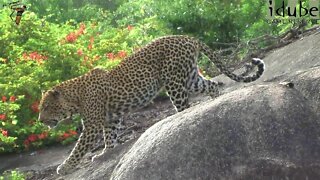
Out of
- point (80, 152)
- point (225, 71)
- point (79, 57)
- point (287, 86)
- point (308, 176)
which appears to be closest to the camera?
point (308, 176)

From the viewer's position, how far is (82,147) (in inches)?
355

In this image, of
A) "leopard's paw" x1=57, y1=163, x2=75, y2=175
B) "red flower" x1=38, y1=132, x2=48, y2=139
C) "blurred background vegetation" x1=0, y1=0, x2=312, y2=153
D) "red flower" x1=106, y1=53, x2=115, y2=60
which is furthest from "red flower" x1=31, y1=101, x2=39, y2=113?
"leopard's paw" x1=57, y1=163, x2=75, y2=175

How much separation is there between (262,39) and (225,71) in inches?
141

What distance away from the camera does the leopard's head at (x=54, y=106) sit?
9320 mm

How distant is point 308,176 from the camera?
5.89 metres

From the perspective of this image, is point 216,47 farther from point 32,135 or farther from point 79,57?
point 32,135

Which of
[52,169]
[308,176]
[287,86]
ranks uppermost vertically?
[287,86]

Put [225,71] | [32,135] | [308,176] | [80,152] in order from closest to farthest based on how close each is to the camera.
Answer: [308,176] < [80,152] < [225,71] < [32,135]

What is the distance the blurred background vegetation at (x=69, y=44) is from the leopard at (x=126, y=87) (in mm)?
949

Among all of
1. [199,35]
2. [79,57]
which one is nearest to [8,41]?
[79,57]

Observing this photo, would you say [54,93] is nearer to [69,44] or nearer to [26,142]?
[26,142]

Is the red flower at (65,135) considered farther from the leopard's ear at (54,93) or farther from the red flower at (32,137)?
the leopard's ear at (54,93)

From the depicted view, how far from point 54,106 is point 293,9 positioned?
21.2 ft

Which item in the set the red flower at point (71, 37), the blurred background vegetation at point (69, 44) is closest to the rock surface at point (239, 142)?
the blurred background vegetation at point (69, 44)
